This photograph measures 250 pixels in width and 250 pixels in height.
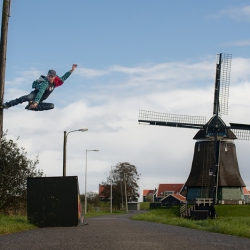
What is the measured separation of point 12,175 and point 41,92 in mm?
15545

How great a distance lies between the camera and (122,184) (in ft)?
375

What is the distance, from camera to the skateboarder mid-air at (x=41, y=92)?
56.5 ft

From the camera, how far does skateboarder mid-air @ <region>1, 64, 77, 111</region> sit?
56.5ft

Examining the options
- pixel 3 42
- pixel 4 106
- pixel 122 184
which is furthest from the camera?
pixel 122 184

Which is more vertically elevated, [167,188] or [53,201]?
[53,201]

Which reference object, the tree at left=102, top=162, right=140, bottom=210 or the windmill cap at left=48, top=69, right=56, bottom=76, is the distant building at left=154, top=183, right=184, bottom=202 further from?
the windmill cap at left=48, top=69, right=56, bottom=76

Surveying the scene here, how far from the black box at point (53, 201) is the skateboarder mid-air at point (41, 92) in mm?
7788

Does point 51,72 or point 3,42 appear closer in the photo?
point 51,72

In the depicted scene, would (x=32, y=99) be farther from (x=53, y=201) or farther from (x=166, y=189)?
(x=166, y=189)

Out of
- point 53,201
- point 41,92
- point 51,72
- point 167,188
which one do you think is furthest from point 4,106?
point 167,188

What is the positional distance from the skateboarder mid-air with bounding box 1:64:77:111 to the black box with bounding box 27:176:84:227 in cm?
779

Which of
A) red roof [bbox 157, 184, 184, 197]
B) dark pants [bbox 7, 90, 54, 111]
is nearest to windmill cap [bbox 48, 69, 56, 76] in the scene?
dark pants [bbox 7, 90, 54, 111]

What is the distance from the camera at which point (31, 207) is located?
25422 mm

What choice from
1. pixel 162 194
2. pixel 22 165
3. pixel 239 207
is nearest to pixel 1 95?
pixel 22 165
